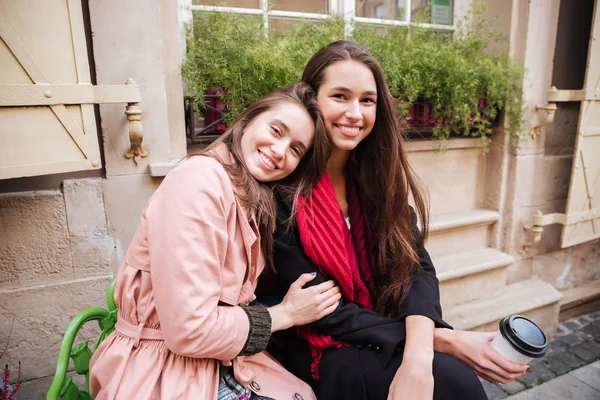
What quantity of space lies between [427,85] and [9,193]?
2.33 metres

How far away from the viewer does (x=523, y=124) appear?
3090 millimetres

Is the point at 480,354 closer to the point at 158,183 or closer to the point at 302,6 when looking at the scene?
the point at 158,183

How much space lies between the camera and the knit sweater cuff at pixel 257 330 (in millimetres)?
1275

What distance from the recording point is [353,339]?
150 cm

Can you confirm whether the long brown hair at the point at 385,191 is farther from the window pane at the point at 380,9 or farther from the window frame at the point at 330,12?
the window pane at the point at 380,9

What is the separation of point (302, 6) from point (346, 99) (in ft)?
5.08

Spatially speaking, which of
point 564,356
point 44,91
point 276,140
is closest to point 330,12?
point 276,140

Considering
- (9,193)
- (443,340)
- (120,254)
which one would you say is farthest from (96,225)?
(443,340)

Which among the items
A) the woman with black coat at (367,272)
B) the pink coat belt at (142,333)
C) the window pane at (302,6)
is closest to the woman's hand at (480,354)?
the woman with black coat at (367,272)

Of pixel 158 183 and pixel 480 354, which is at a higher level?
pixel 158 183

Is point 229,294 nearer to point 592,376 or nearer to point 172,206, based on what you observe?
point 172,206

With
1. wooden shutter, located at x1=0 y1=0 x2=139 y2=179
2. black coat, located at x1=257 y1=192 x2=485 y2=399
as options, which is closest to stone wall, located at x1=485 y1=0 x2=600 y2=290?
black coat, located at x1=257 y1=192 x2=485 y2=399

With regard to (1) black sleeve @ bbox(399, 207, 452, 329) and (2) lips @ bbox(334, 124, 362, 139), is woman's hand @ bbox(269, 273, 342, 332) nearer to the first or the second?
(1) black sleeve @ bbox(399, 207, 452, 329)

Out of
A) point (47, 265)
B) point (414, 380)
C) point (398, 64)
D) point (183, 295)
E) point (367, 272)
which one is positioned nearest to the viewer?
point (183, 295)
